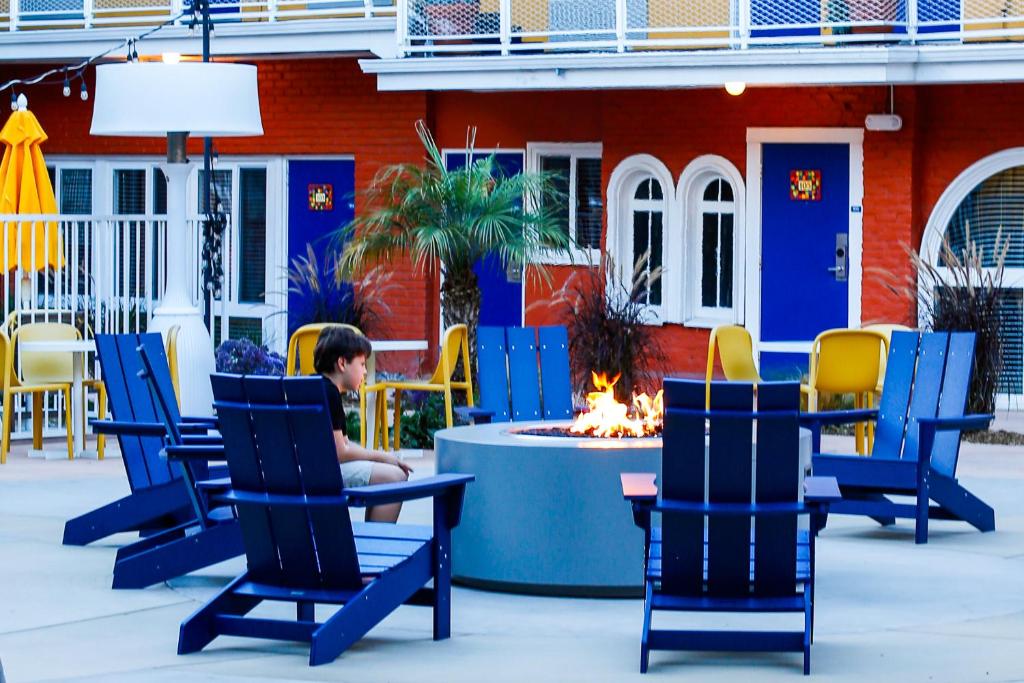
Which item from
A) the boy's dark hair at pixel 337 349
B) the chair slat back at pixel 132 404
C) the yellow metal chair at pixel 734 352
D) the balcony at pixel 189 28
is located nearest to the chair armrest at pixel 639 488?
the boy's dark hair at pixel 337 349

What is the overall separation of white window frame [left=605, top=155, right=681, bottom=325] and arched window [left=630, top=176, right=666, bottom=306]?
4cm

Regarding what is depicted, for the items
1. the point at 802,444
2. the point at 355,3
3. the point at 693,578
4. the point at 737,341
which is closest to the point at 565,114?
the point at 355,3

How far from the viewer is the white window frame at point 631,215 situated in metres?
20.1

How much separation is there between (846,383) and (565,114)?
830 centimetres

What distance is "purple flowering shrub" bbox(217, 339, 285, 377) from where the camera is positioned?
15422 millimetres

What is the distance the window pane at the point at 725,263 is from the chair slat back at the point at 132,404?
35.2 ft

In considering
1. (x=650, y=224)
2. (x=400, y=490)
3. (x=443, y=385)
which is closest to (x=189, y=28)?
(x=650, y=224)

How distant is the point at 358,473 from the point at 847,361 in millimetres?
5707

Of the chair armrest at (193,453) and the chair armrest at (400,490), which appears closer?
the chair armrest at (400,490)

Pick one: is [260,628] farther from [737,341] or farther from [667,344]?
[667,344]

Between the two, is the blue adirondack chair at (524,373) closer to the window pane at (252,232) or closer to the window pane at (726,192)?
the window pane at (726,192)

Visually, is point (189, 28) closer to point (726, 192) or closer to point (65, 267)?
point (726, 192)

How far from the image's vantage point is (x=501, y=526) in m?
8.41

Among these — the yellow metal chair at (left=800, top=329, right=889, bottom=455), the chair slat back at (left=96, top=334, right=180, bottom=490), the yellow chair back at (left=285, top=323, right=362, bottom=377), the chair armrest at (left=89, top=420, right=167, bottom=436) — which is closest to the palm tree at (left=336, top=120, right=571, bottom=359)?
the yellow chair back at (left=285, top=323, right=362, bottom=377)
